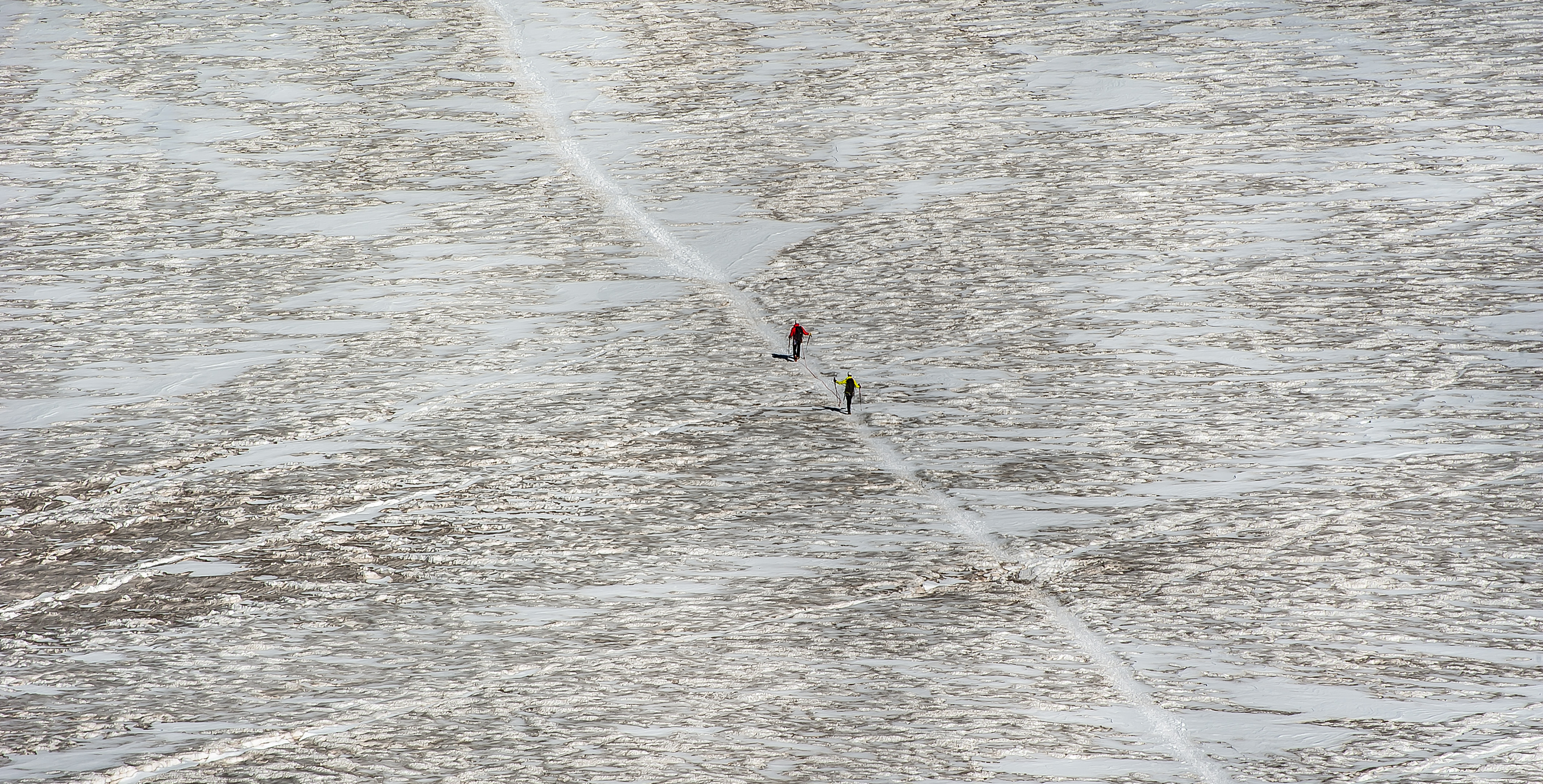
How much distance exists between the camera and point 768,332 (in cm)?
479

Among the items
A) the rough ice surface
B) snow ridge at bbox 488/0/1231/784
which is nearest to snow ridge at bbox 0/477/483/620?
the rough ice surface

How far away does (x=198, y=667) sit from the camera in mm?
3182

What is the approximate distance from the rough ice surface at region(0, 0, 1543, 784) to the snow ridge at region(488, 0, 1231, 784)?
0.8 inches

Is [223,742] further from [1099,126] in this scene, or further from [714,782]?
[1099,126]

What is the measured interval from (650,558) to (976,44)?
466 cm

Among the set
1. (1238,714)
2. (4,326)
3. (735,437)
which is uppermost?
(4,326)

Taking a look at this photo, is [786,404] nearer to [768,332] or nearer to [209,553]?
[768,332]

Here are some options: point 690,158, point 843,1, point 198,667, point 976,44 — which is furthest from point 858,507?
point 843,1

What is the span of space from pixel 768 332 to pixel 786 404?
1.74 feet

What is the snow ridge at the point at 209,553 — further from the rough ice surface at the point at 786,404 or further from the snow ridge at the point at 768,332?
the snow ridge at the point at 768,332

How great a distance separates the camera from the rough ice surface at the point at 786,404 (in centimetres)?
303

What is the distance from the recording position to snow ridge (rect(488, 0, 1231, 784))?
9.77 feet

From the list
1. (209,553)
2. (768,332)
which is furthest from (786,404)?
(209,553)

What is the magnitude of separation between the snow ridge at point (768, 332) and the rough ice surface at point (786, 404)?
2 cm
